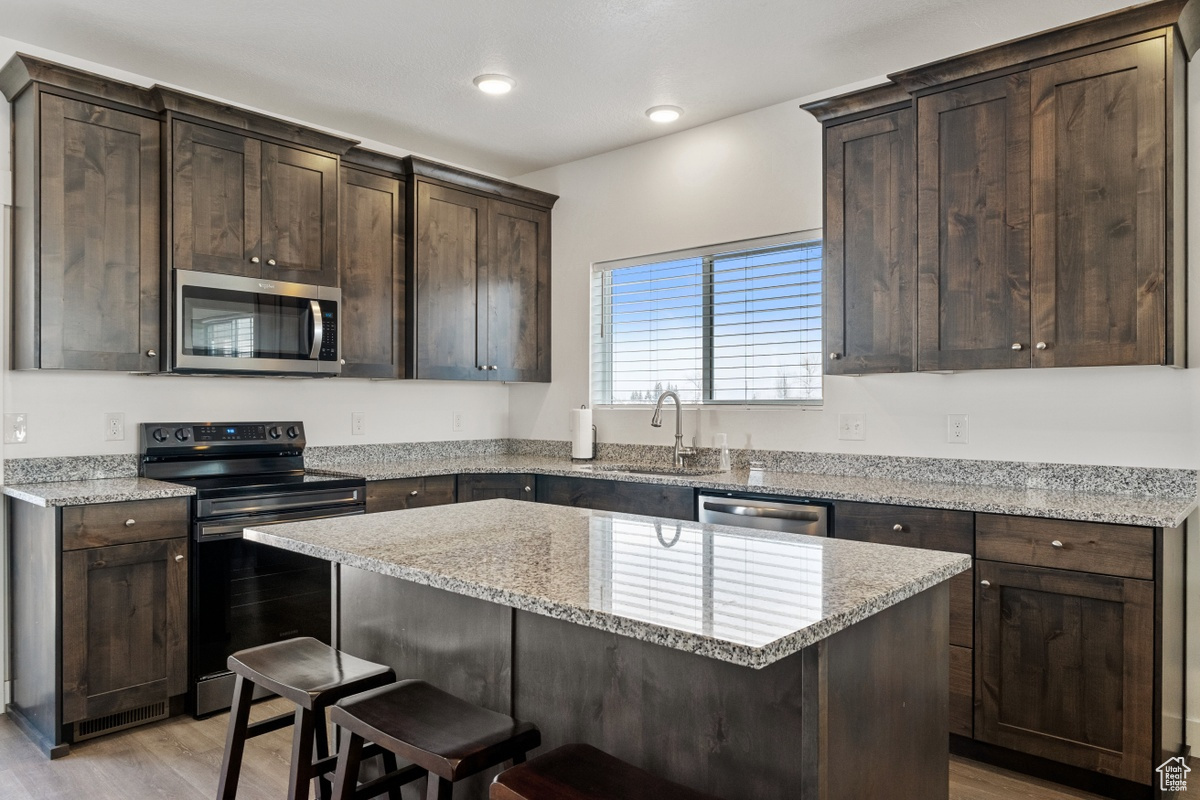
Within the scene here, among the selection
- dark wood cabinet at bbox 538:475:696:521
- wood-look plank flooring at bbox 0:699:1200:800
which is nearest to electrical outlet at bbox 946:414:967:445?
dark wood cabinet at bbox 538:475:696:521

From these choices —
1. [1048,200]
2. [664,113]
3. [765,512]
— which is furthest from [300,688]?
[664,113]

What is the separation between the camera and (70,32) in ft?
9.80

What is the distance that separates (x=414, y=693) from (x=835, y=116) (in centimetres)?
271

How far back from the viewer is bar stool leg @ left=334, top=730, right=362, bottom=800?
1.52 m

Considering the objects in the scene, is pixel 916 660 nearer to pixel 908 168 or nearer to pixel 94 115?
pixel 908 168

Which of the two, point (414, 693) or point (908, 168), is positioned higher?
point (908, 168)

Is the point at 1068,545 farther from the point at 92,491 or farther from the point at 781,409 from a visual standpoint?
the point at 92,491

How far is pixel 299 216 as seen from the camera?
11.7 ft

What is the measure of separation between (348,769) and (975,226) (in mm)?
2591

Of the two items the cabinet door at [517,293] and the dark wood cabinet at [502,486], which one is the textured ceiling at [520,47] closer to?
the cabinet door at [517,293]

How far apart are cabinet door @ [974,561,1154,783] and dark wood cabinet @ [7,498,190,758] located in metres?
2.84

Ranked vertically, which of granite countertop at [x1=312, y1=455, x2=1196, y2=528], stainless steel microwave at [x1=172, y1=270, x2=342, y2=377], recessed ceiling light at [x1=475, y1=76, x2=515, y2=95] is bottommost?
granite countertop at [x1=312, y1=455, x2=1196, y2=528]

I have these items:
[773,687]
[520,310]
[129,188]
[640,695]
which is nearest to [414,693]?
[640,695]

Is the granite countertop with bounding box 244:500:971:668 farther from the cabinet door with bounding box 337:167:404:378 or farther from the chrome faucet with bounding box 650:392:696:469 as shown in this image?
the cabinet door with bounding box 337:167:404:378
